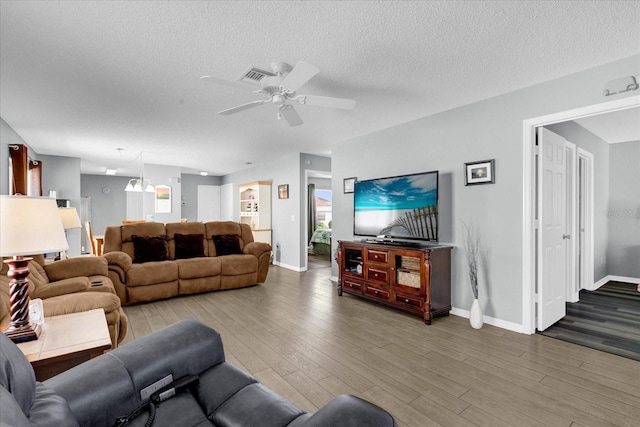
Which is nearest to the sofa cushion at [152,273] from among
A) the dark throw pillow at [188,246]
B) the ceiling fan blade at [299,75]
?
the dark throw pillow at [188,246]

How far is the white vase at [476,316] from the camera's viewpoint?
3.27 meters

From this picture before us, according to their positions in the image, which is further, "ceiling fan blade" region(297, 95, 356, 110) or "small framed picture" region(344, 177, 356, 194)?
"small framed picture" region(344, 177, 356, 194)

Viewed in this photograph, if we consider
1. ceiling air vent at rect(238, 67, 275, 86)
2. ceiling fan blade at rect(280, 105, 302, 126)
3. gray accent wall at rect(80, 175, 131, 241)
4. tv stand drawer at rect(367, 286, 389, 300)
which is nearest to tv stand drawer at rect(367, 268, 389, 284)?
tv stand drawer at rect(367, 286, 389, 300)

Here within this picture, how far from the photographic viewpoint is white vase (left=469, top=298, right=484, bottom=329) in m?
3.27

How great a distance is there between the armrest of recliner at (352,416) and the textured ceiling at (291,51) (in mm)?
2084

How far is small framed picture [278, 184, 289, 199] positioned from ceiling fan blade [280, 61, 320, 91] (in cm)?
452

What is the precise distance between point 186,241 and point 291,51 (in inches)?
141

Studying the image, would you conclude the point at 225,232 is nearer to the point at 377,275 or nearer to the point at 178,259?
the point at 178,259

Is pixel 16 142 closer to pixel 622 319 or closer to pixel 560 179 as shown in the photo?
pixel 560 179

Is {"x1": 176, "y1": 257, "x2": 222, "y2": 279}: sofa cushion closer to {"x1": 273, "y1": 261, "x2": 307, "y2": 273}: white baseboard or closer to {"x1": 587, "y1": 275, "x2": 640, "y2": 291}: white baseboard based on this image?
{"x1": 273, "y1": 261, "x2": 307, "y2": 273}: white baseboard

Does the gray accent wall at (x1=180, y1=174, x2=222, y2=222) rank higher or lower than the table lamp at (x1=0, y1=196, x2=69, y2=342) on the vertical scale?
higher

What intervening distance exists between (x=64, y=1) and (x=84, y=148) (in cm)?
504

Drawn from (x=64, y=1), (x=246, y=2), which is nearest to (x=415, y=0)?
(x=246, y=2)

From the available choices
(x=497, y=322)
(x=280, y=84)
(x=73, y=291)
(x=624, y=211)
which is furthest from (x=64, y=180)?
(x=624, y=211)
